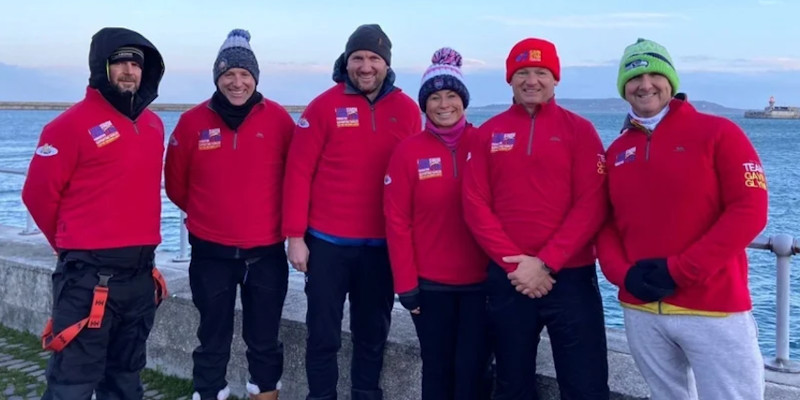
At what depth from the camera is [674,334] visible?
2.91 metres

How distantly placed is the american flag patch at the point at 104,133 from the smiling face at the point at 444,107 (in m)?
1.50

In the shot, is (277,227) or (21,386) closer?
(277,227)

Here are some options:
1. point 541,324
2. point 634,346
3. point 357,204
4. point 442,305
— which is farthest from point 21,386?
point 634,346

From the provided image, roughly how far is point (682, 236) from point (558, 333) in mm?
670

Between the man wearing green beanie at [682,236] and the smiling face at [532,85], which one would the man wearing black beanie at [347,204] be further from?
the man wearing green beanie at [682,236]

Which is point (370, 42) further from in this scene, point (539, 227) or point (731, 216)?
point (731, 216)

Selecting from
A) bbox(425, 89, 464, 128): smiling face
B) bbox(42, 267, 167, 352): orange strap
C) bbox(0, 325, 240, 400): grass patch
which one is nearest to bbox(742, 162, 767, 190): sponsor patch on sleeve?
bbox(425, 89, 464, 128): smiling face

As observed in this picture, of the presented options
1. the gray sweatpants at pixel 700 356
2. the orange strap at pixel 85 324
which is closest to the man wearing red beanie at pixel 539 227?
the gray sweatpants at pixel 700 356

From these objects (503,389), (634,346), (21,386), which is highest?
(634,346)

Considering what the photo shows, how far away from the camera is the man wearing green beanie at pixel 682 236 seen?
9.16 ft

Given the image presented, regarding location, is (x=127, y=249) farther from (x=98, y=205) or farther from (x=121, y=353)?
(x=121, y=353)

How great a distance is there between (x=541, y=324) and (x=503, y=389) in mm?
344

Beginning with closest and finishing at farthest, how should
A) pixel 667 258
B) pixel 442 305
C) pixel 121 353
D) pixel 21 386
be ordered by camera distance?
pixel 667 258 → pixel 442 305 → pixel 121 353 → pixel 21 386

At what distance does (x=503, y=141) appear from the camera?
335 centimetres
